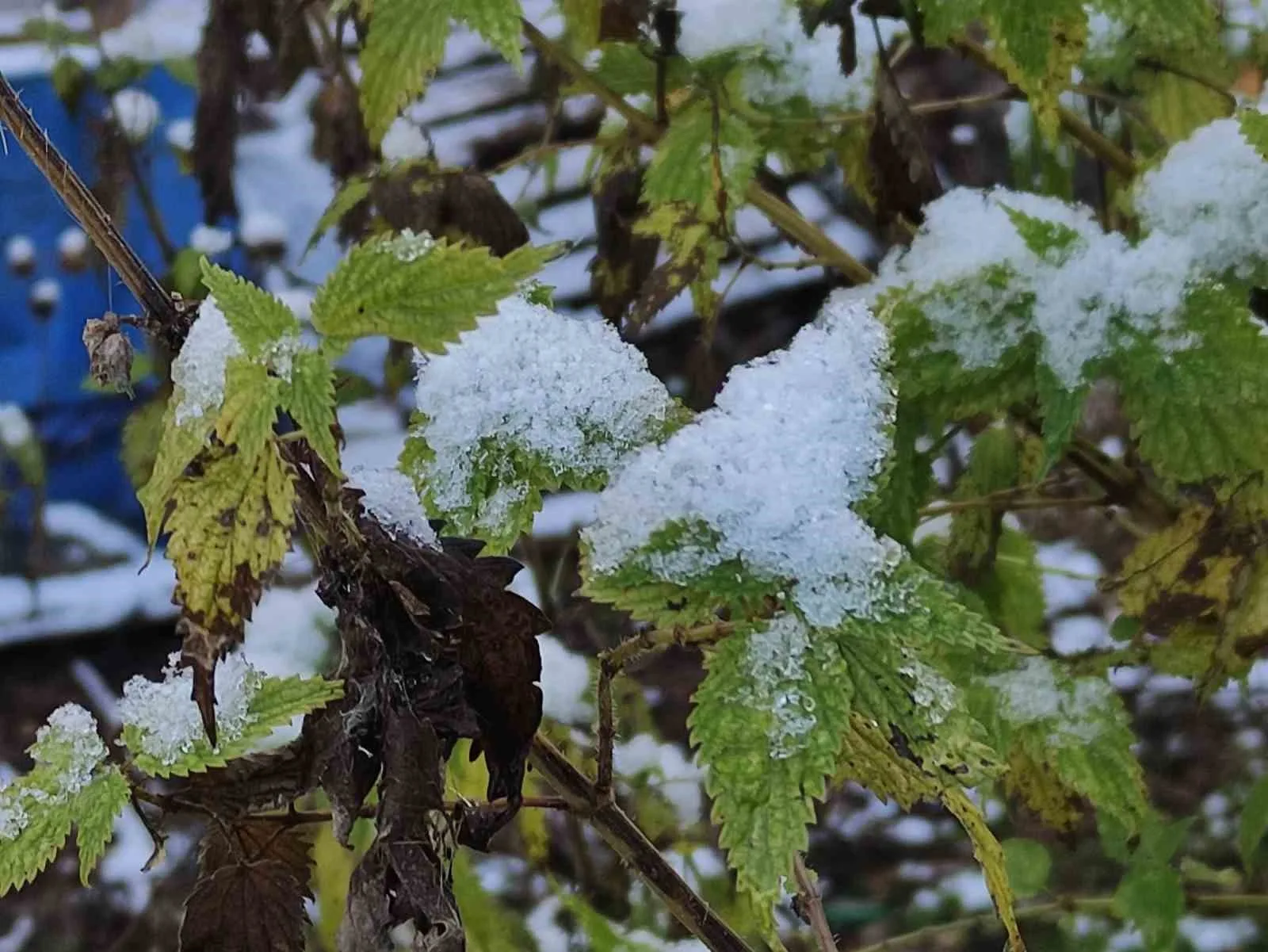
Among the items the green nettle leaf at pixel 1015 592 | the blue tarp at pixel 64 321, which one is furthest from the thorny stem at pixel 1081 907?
the blue tarp at pixel 64 321

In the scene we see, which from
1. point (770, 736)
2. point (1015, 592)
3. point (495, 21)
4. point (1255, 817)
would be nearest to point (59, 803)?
point (770, 736)

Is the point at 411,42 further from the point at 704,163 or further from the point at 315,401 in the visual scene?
the point at 315,401

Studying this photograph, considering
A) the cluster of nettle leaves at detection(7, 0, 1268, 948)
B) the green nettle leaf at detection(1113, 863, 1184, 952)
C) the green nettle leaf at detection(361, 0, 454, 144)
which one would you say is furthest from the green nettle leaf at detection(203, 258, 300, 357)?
the green nettle leaf at detection(1113, 863, 1184, 952)

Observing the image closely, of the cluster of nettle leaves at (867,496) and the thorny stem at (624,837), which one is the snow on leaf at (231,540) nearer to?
the cluster of nettle leaves at (867,496)

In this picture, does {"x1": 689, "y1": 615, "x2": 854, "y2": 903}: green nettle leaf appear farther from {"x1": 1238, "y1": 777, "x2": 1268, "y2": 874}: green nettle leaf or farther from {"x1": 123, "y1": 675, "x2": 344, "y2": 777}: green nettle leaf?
{"x1": 1238, "y1": 777, "x2": 1268, "y2": 874}: green nettle leaf

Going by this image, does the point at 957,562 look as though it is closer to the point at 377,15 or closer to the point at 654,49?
the point at 654,49

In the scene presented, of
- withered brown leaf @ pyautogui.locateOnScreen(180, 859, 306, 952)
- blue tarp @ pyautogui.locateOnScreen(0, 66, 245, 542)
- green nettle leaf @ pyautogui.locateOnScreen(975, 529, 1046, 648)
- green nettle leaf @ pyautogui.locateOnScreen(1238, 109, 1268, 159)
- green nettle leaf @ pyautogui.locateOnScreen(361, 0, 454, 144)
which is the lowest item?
withered brown leaf @ pyautogui.locateOnScreen(180, 859, 306, 952)

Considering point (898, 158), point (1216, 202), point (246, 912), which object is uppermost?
point (898, 158)
